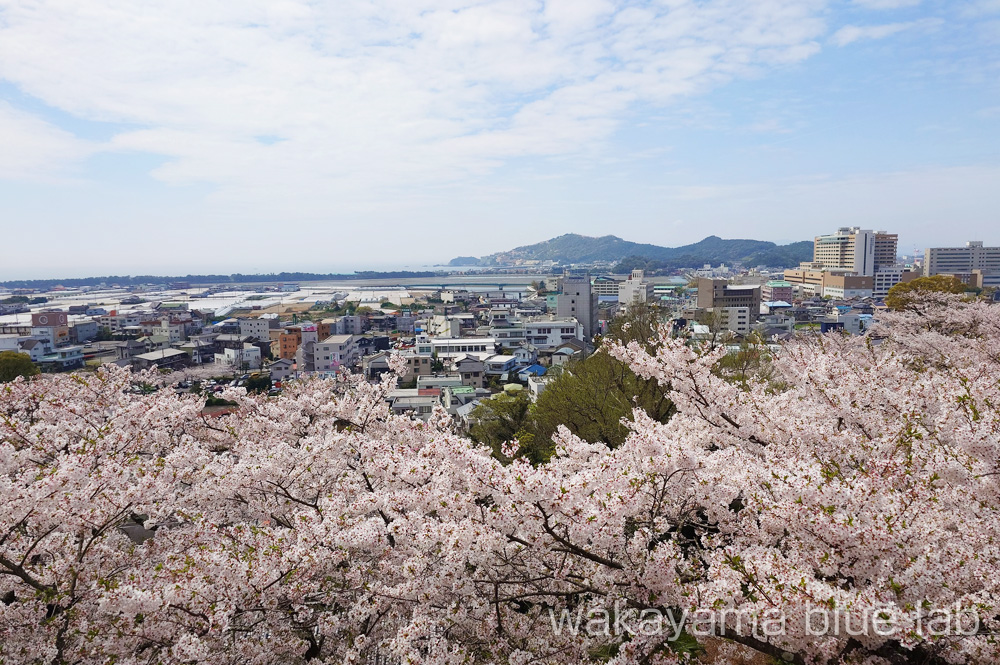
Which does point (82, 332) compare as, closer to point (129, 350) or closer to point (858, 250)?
point (129, 350)

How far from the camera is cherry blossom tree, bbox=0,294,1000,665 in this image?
2871 mm

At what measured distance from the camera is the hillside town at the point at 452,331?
96.4ft

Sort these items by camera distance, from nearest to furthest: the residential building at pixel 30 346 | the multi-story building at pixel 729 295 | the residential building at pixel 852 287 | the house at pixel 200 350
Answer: the residential building at pixel 30 346 < the house at pixel 200 350 < the multi-story building at pixel 729 295 < the residential building at pixel 852 287

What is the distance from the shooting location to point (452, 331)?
4519cm

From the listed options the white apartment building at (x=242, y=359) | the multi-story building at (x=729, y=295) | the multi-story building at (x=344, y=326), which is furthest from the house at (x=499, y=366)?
the multi-story building at (x=729, y=295)

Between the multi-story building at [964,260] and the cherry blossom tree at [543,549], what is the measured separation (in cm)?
10466

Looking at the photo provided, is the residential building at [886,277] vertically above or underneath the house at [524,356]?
above

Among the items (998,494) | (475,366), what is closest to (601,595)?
(998,494)

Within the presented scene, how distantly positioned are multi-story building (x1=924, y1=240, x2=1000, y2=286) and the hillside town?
0.16m

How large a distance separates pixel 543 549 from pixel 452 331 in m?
41.9

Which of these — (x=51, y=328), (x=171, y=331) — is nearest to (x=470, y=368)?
(x=171, y=331)

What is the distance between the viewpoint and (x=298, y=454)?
5.09 metres

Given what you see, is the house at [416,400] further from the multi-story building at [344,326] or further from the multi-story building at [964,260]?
the multi-story building at [964,260]

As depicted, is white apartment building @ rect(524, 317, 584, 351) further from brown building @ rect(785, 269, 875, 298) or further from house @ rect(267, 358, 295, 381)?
brown building @ rect(785, 269, 875, 298)
